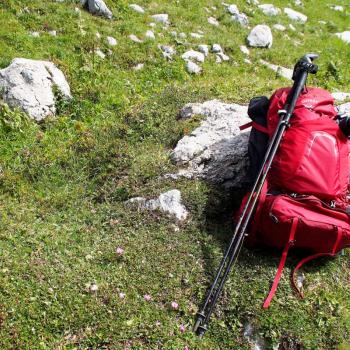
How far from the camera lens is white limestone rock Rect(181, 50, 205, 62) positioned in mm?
11992

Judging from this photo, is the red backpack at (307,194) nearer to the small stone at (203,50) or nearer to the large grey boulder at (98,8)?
the small stone at (203,50)

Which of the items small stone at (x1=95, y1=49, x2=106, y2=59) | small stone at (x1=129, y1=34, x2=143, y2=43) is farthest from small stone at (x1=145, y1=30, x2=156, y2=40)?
small stone at (x1=95, y1=49, x2=106, y2=59)

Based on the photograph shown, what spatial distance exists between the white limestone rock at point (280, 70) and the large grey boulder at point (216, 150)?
15.4ft

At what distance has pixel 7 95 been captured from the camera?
8.73 metres

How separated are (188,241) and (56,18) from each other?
768 cm

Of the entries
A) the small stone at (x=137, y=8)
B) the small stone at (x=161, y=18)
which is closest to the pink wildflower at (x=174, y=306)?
the small stone at (x=161, y=18)

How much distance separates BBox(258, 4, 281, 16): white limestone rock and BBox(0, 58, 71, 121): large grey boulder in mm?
9537

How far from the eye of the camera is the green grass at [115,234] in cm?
521

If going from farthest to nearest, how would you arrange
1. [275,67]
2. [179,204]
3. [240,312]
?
[275,67] < [179,204] < [240,312]

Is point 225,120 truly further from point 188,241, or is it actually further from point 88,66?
point 88,66

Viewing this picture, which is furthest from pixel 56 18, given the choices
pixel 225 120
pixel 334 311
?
pixel 334 311

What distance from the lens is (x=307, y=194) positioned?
569cm

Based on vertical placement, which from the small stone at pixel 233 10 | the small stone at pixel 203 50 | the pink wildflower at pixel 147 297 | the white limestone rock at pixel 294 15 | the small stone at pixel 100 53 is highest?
the small stone at pixel 233 10

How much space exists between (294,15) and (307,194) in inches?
513
